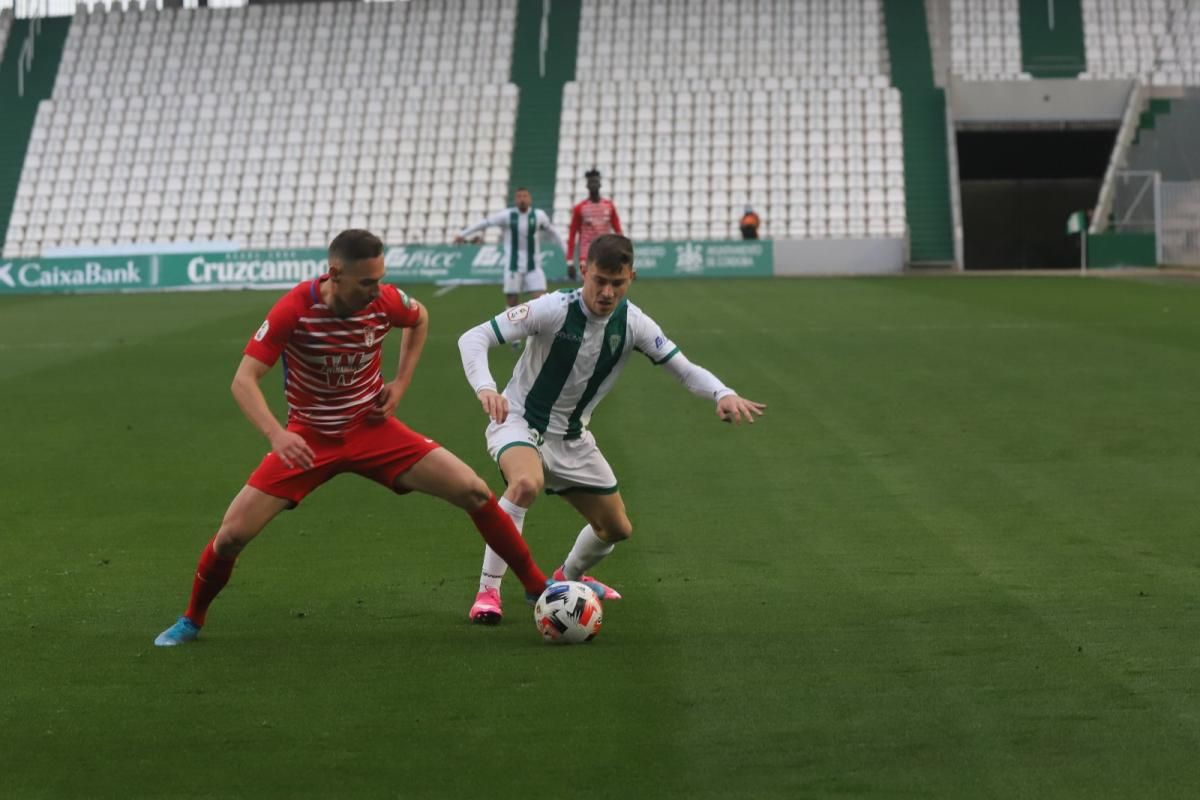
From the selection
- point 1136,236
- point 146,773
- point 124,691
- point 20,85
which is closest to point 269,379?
point 124,691

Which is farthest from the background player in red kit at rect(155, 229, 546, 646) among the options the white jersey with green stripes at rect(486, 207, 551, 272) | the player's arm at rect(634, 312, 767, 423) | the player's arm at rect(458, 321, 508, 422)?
the white jersey with green stripes at rect(486, 207, 551, 272)

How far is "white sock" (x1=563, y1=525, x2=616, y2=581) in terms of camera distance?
732 centimetres

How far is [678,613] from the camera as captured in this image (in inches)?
276

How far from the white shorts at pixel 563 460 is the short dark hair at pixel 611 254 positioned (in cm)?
84

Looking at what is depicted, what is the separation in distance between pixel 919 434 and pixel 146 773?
846 centimetres

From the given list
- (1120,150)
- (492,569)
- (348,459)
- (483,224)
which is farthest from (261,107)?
(348,459)

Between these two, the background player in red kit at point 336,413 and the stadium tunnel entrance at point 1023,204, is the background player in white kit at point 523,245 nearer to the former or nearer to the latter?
the background player in red kit at point 336,413

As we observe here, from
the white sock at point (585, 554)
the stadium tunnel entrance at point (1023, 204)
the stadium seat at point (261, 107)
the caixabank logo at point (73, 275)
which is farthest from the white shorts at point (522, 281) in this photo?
the stadium tunnel entrance at point (1023, 204)

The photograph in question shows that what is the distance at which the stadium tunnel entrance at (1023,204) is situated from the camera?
48.3m

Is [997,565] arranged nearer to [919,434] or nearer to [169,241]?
[919,434]

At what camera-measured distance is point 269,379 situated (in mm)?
16734

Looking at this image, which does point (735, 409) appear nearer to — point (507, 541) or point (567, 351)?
point (567, 351)

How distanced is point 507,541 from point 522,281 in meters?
16.1

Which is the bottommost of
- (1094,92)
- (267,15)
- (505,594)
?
(505,594)
